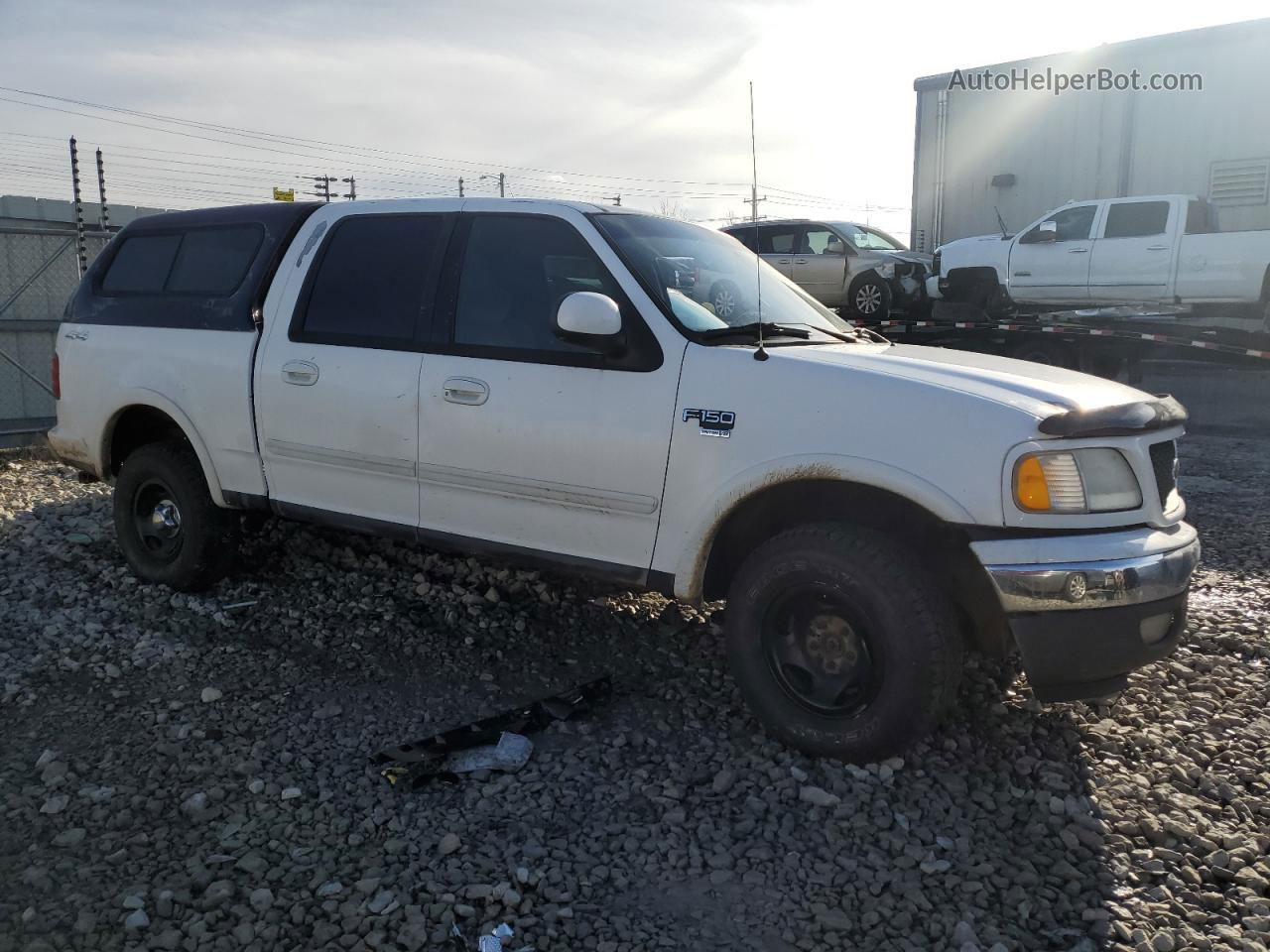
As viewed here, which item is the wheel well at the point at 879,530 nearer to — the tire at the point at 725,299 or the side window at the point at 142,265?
the tire at the point at 725,299

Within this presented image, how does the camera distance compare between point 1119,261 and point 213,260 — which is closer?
point 213,260

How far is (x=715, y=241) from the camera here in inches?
A: 182

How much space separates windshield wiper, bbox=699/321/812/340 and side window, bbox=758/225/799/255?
12.2 m

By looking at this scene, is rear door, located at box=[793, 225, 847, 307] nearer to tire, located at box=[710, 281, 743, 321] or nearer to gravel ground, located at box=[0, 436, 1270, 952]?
gravel ground, located at box=[0, 436, 1270, 952]

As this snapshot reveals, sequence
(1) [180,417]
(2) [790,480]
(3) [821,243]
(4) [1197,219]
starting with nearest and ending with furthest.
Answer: (2) [790,480]
(1) [180,417]
(4) [1197,219]
(3) [821,243]

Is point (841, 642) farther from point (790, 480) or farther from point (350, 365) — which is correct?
point (350, 365)

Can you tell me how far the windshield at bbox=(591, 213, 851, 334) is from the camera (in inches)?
156

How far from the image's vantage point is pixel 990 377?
352 cm

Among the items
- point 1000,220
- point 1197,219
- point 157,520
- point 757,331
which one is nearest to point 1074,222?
point 1197,219

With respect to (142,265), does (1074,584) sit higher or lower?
lower

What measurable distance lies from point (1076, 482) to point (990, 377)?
1.65 ft

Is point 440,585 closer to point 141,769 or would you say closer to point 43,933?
point 141,769

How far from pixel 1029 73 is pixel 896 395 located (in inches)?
597

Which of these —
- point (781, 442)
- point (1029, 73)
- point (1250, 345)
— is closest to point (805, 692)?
point (781, 442)
